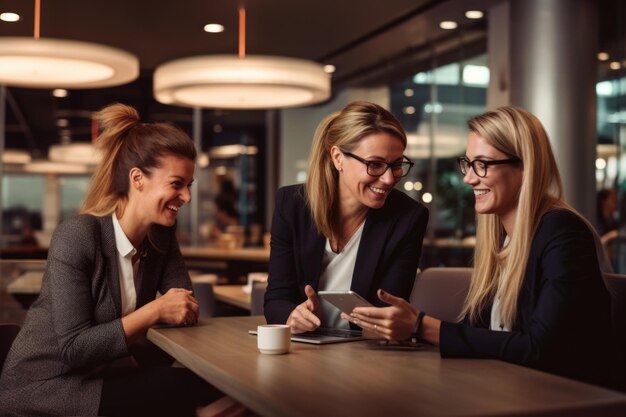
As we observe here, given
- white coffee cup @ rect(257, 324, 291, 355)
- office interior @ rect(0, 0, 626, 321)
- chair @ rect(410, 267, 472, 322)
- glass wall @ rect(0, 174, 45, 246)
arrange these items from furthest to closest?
glass wall @ rect(0, 174, 45, 246) < office interior @ rect(0, 0, 626, 321) < chair @ rect(410, 267, 472, 322) < white coffee cup @ rect(257, 324, 291, 355)

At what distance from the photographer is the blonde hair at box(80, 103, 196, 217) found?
102 inches

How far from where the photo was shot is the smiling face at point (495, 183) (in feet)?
7.40

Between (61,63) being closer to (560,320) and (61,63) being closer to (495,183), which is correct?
(495,183)

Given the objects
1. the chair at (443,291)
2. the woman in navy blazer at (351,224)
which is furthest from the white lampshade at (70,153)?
the woman in navy blazer at (351,224)

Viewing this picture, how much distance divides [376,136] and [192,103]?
216 inches

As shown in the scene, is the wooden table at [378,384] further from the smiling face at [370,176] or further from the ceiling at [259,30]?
the ceiling at [259,30]

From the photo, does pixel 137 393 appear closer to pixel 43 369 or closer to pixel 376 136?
pixel 43 369

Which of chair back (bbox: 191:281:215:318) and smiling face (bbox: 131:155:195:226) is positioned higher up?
smiling face (bbox: 131:155:195:226)

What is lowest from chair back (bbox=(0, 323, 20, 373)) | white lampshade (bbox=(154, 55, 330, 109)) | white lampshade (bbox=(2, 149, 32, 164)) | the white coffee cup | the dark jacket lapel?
chair back (bbox=(0, 323, 20, 373))

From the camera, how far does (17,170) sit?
433 inches

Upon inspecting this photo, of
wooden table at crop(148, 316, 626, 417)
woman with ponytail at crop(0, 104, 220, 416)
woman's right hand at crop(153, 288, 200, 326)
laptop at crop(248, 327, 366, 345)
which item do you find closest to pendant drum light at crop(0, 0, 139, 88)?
woman with ponytail at crop(0, 104, 220, 416)

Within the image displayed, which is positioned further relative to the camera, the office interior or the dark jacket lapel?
the office interior

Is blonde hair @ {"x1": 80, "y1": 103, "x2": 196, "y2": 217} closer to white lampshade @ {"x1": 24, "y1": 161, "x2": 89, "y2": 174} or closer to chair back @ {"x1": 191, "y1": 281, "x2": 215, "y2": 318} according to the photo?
chair back @ {"x1": 191, "y1": 281, "x2": 215, "y2": 318}

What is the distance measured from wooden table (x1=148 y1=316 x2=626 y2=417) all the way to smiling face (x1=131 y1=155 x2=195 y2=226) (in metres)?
0.50
